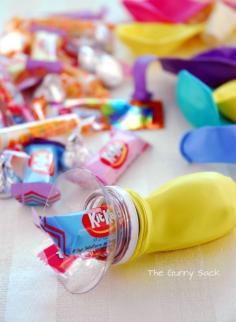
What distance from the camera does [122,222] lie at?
0.51 metres

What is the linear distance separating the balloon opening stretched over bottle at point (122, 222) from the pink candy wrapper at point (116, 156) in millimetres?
66

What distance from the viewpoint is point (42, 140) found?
0.70m

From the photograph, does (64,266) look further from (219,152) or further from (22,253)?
(219,152)

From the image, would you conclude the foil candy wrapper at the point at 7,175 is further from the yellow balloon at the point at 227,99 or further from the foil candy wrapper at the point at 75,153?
the yellow balloon at the point at 227,99

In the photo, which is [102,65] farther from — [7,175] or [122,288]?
[122,288]

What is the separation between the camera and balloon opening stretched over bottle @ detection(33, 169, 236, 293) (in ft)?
1.63

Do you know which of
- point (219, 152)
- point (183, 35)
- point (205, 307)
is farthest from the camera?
point (183, 35)

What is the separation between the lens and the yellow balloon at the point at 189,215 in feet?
1.77

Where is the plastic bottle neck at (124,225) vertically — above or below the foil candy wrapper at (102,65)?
above

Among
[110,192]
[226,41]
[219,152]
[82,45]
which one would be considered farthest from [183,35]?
[110,192]

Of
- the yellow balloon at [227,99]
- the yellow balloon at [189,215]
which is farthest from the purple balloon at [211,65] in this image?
the yellow balloon at [189,215]

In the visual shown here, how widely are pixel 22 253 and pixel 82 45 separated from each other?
0.48 metres

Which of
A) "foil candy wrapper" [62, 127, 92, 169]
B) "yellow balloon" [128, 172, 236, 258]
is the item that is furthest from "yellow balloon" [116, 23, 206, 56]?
"yellow balloon" [128, 172, 236, 258]

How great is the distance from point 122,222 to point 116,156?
0.18m
